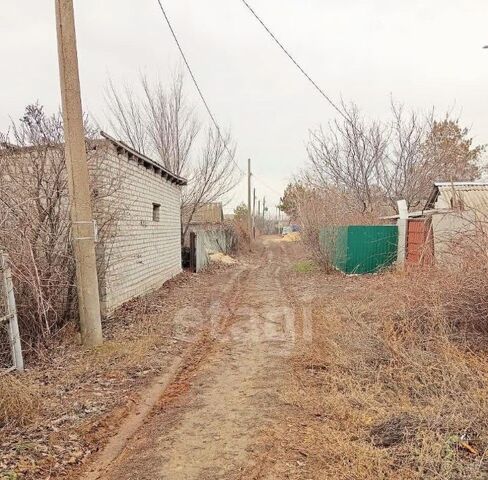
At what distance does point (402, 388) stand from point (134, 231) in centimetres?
699

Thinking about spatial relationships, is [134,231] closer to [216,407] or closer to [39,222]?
[39,222]

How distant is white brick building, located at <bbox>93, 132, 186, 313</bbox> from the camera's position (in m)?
7.78

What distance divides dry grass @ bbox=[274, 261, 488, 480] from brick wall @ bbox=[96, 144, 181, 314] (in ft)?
12.8

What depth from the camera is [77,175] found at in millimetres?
5402

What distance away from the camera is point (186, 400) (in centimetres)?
412

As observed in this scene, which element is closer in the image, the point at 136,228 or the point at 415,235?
the point at 136,228

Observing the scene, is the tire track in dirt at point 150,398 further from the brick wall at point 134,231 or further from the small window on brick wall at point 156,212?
the small window on brick wall at point 156,212

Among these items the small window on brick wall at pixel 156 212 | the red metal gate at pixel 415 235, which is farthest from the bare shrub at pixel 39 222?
the red metal gate at pixel 415 235

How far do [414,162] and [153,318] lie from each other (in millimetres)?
16270

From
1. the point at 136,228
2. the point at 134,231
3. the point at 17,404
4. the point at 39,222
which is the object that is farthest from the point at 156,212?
the point at 17,404

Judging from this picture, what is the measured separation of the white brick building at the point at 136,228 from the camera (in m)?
7.78

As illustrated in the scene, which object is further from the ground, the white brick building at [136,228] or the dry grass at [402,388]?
the white brick building at [136,228]

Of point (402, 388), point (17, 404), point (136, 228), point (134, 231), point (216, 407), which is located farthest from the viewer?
A: point (136, 228)

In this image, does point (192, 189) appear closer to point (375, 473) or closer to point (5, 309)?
point (5, 309)
